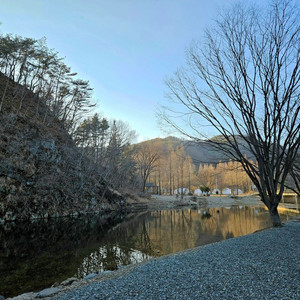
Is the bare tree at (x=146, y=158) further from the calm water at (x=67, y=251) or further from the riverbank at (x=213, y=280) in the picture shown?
the riverbank at (x=213, y=280)

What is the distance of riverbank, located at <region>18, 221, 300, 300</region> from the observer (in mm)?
3170

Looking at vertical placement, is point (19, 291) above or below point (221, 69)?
below

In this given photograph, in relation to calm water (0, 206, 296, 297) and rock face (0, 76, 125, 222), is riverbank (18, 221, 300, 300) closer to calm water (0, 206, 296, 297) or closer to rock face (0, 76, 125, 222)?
calm water (0, 206, 296, 297)

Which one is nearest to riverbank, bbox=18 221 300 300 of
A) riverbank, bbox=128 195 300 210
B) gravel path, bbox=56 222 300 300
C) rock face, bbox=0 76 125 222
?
gravel path, bbox=56 222 300 300

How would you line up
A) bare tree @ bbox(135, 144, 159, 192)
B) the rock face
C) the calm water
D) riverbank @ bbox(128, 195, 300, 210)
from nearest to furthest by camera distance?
the calm water
the rock face
riverbank @ bbox(128, 195, 300, 210)
bare tree @ bbox(135, 144, 159, 192)

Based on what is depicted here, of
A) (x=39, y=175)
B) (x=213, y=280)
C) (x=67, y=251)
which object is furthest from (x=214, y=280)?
(x=39, y=175)

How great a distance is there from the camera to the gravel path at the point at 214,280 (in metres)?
3.17

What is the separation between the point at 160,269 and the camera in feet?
14.8

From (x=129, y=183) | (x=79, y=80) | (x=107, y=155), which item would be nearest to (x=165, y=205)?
(x=129, y=183)

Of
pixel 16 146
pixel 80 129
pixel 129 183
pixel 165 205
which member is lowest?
pixel 165 205

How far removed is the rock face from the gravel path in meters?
16.0

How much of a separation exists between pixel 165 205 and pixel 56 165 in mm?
19418

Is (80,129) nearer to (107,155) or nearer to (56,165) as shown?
(107,155)

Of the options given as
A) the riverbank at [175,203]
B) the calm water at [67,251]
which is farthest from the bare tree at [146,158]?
the calm water at [67,251]
